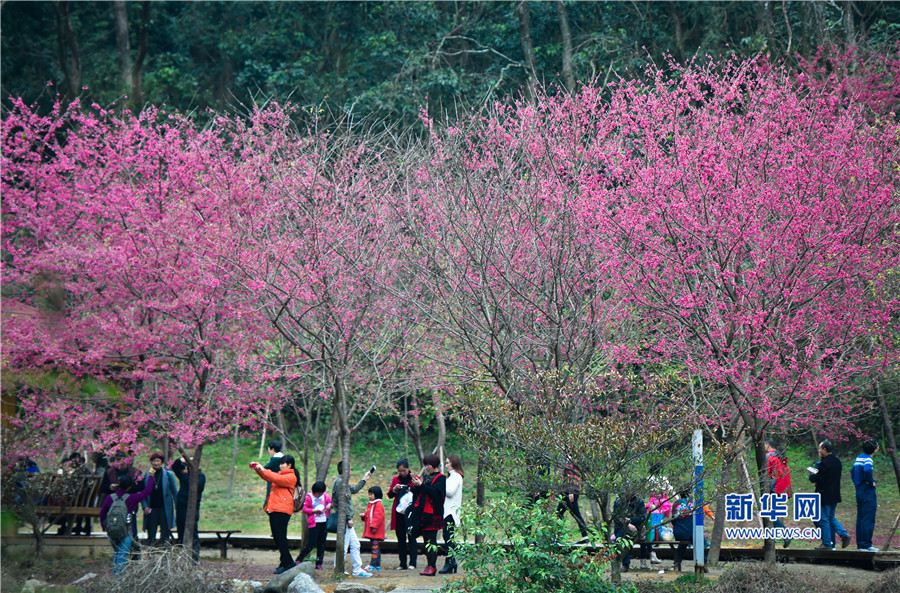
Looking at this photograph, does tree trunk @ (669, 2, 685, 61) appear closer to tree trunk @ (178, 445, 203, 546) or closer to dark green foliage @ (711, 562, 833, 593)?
dark green foliage @ (711, 562, 833, 593)

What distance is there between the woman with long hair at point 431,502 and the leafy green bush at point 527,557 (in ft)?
7.74

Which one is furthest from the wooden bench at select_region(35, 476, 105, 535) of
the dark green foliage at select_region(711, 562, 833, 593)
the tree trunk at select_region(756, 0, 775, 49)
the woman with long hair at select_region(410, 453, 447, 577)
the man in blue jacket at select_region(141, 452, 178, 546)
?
the tree trunk at select_region(756, 0, 775, 49)

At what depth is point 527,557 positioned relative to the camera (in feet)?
24.3

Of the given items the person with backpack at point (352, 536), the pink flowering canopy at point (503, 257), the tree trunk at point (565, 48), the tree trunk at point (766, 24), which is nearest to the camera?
the pink flowering canopy at point (503, 257)

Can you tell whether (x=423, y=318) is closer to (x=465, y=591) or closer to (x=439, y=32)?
(x=465, y=591)

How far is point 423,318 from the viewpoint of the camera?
12.9 meters

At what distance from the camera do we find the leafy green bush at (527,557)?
24.5 feet

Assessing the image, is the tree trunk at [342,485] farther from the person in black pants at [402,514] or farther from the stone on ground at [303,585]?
the stone on ground at [303,585]

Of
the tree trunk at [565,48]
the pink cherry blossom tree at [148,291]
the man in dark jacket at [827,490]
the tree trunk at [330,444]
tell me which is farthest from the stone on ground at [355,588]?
the tree trunk at [565,48]

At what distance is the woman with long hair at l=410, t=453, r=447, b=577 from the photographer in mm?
10242

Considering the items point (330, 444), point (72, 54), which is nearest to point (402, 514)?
point (330, 444)

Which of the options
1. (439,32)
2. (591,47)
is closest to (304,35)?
(439,32)

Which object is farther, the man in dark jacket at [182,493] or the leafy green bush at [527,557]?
the man in dark jacket at [182,493]

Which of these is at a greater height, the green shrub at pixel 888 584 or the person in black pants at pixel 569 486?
the person in black pants at pixel 569 486
